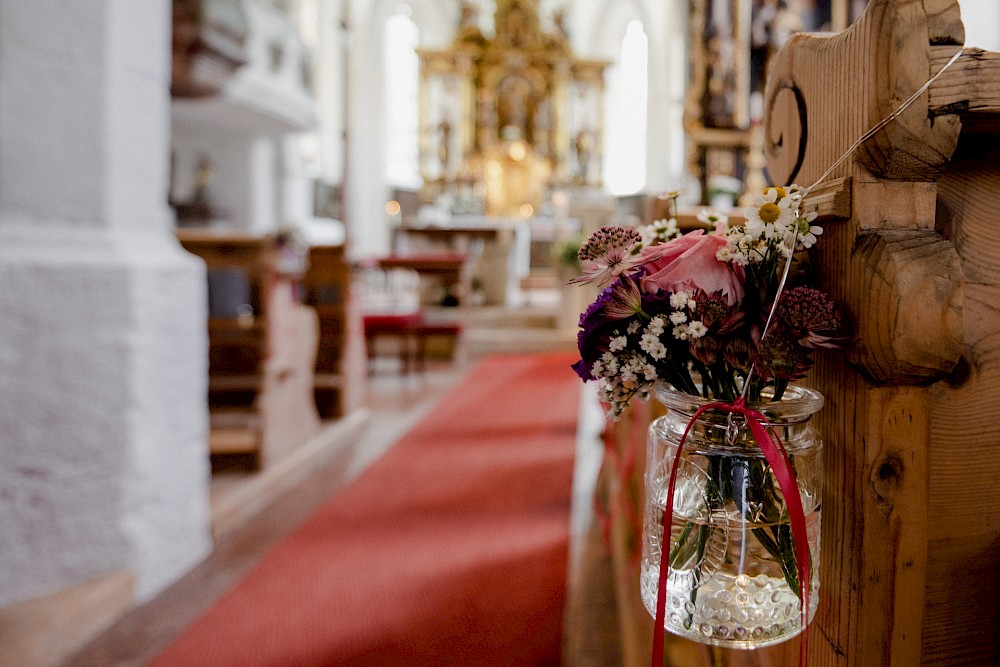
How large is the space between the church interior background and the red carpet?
0.37 meters

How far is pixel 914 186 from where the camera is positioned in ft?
2.14

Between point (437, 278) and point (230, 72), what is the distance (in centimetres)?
278

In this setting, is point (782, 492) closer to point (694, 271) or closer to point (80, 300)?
point (694, 271)

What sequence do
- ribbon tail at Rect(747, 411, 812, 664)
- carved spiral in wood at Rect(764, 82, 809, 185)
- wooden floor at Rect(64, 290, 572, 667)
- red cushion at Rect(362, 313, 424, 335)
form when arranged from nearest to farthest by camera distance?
1. ribbon tail at Rect(747, 411, 812, 664)
2. carved spiral in wood at Rect(764, 82, 809, 185)
3. wooden floor at Rect(64, 290, 572, 667)
4. red cushion at Rect(362, 313, 424, 335)

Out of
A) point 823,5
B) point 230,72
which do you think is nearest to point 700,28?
point 823,5

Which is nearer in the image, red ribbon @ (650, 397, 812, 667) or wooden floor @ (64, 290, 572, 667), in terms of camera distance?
red ribbon @ (650, 397, 812, 667)

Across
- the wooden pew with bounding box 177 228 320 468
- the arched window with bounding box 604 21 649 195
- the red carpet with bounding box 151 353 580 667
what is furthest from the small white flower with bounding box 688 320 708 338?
the arched window with bounding box 604 21 649 195

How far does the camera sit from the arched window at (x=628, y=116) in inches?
508

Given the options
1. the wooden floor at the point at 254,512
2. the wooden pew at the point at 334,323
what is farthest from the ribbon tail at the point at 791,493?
the wooden pew at the point at 334,323

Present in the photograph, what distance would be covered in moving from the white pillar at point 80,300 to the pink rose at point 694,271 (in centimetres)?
157

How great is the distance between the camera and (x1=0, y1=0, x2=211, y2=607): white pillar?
173 cm

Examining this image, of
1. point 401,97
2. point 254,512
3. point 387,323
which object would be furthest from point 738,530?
point 401,97

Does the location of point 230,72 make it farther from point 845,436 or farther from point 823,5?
point 823,5

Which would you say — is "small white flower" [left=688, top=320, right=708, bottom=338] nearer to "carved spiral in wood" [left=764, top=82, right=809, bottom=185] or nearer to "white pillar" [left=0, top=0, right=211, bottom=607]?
"carved spiral in wood" [left=764, top=82, right=809, bottom=185]
